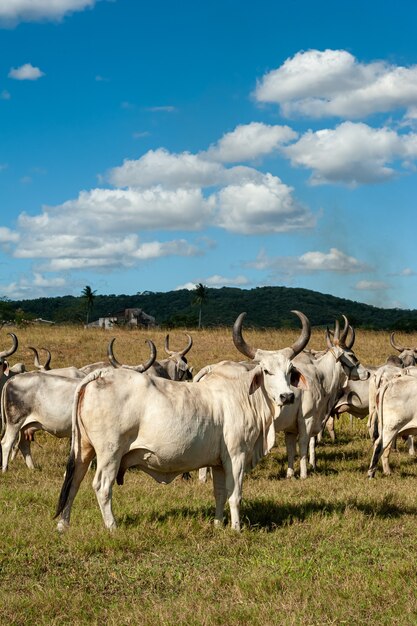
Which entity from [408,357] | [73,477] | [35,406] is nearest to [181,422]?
[73,477]

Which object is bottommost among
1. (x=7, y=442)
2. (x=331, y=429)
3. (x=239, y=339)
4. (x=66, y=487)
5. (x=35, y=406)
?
(x=331, y=429)

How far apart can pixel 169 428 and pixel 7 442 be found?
5471mm

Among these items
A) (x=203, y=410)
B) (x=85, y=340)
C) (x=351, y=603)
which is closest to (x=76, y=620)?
(x=351, y=603)

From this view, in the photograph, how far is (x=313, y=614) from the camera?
527cm

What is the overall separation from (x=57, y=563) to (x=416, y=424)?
7.17m

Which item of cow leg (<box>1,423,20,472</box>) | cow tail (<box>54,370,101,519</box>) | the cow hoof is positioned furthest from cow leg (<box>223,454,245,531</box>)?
cow leg (<box>1,423,20,472</box>)

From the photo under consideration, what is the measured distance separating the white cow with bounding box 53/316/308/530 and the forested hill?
6883 cm

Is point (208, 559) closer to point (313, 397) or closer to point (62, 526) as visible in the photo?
point (62, 526)

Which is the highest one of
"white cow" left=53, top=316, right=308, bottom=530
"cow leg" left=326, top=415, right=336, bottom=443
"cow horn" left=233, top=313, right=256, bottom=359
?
"cow horn" left=233, top=313, right=256, bottom=359

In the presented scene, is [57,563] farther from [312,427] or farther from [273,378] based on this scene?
[312,427]

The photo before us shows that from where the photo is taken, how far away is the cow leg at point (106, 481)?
7.36 metres

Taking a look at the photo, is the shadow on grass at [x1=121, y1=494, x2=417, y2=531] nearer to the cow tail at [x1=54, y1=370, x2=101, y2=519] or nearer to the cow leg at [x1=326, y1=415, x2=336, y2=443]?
the cow tail at [x1=54, y1=370, x2=101, y2=519]

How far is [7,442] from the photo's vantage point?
1182 cm

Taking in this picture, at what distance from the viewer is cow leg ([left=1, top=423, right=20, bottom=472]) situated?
1180 centimetres
